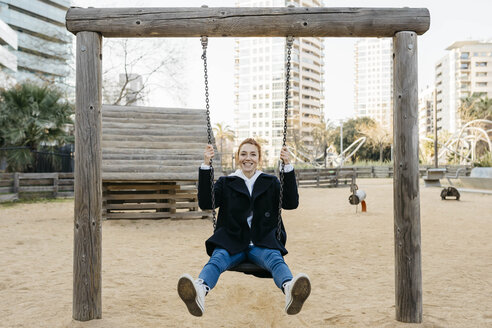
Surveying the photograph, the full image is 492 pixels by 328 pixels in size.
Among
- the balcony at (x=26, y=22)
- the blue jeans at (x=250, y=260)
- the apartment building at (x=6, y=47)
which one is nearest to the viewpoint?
the blue jeans at (x=250, y=260)

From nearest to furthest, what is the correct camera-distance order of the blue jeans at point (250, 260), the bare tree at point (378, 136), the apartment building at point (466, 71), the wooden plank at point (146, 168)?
the blue jeans at point (250, 260) < the wooden plank at point (146, 168) < the bare tree at point (378, 136) < the apartment building at point (466, 71)

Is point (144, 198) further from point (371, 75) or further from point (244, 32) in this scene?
point (371, 75)

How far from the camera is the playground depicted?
362cm

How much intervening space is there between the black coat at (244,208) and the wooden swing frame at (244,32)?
891 millimetres

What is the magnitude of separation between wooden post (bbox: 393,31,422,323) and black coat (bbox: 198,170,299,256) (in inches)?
34.9

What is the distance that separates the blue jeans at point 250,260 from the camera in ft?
10.00

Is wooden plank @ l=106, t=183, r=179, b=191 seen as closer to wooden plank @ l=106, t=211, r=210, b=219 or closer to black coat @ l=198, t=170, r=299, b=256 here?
wooden plank @ l=106, t=211, r=210, b=219

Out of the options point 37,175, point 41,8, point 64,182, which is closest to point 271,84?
point 41,8

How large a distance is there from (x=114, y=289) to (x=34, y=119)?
12360mm

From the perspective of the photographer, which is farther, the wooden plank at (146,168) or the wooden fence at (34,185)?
the wooden fence at (34,185)

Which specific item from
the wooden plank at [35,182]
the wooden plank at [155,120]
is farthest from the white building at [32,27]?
the wooden plank at [155,120]

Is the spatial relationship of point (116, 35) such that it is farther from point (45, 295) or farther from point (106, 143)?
point (106, 143)

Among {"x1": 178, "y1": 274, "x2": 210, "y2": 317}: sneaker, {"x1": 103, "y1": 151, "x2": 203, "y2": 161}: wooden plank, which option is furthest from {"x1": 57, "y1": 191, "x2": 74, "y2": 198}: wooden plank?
{"x1": 178, "y1": 274, "x2": 210, "y2": 317}: sneaker

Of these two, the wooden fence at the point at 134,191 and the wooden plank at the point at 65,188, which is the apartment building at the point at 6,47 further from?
the wooden fence at the point at 134,191
